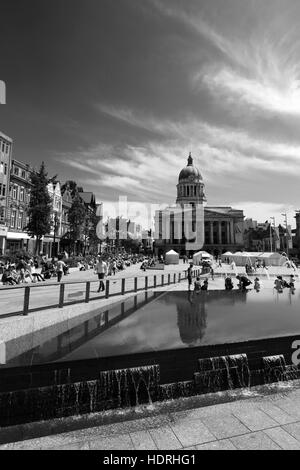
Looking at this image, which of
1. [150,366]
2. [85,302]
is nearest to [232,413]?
[150,366]

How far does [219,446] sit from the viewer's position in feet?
13.6

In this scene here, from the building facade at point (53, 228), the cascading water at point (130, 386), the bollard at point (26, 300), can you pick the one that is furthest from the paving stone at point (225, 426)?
the building facade at point (53, 228)

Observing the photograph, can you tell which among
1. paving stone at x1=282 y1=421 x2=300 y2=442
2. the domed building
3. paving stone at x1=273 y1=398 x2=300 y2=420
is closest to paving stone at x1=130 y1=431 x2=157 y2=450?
paving stone at x1=282 y1=421 x2=300 y2=442

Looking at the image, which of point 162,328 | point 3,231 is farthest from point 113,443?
point 3,231

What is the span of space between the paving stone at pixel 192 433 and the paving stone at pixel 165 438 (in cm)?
8

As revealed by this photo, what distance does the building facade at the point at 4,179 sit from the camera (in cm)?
3888

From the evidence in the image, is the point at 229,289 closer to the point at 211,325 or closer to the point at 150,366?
the point at 211,325

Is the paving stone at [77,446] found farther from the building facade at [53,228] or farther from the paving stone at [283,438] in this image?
the building facade at [53,228]

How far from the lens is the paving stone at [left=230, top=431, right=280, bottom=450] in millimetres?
4117

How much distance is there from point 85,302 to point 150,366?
14.7ft

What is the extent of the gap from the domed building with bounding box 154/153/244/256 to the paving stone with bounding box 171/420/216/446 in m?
118

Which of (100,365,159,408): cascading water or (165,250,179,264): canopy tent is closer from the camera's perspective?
(100,365,159,408): cascading water

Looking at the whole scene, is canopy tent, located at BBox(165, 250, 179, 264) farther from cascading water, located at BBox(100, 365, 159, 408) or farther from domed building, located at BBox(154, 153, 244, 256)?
domed building, located at BBox(154, 153, 244, 256)

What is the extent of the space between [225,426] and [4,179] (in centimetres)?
4195
